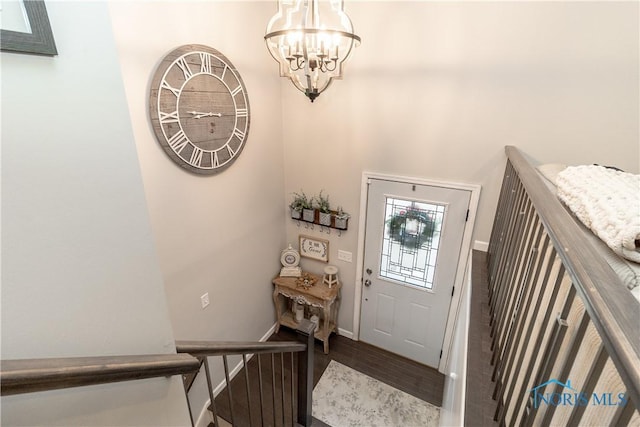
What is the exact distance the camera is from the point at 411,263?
10.5 ft

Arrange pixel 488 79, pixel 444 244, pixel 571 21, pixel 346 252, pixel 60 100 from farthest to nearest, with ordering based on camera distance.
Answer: pixel 346 252 < pixel 444 244 < pixel 488 79 < pixel 571 21 < pixel 60 100

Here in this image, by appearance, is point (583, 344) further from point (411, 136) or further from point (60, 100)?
point (411, 136)

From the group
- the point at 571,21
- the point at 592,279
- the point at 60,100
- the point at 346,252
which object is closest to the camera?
the point at 592,279

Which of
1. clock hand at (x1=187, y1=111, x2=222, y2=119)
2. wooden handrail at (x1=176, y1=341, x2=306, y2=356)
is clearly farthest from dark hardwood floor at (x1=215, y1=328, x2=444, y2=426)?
clock hand at (x1=187, y1=111, x2=222, y2=119)

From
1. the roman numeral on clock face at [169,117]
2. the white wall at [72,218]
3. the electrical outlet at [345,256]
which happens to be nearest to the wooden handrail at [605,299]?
the white wall at [72,218]

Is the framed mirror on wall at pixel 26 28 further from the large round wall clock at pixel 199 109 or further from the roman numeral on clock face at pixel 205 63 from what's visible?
the roman numeral on clock face at pixel 205 63

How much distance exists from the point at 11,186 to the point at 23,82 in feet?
0.65

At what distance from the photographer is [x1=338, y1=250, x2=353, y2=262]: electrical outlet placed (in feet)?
11.4

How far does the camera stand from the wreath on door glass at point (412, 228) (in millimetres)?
2988

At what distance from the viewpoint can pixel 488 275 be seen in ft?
7.09

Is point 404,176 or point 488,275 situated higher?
point 404,176

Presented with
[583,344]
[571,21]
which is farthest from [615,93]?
[583,344]

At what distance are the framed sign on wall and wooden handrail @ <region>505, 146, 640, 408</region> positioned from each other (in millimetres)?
2857

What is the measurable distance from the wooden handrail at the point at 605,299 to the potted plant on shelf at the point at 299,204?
275cm
